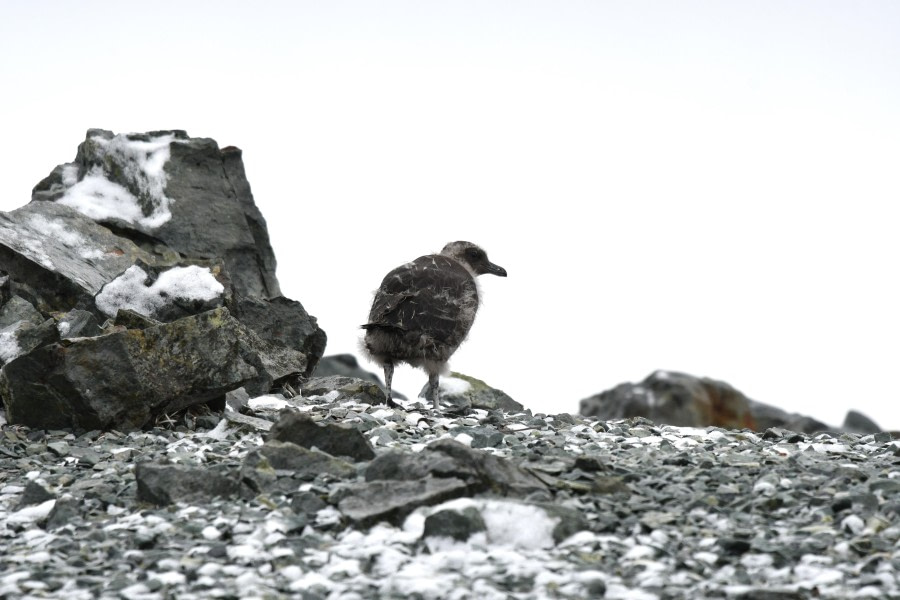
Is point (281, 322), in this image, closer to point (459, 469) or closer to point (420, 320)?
point (420, 320)

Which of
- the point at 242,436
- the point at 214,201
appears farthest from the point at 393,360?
the point at 214,201

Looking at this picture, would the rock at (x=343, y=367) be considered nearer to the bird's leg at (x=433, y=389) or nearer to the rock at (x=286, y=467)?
the bird's leg at (x=433, y=389)

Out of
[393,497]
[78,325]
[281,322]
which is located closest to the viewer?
[393,497]

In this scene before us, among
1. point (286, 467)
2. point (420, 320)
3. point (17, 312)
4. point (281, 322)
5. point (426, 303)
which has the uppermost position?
point (426, 303)

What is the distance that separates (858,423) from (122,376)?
Result: 835 centimetres

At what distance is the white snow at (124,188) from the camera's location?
589 inches

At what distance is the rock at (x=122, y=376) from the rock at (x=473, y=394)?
129 inches

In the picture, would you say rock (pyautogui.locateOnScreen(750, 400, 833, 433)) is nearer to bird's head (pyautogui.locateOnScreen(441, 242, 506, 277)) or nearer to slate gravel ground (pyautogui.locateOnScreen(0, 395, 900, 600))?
bird's head (pyautogui.locateOnScreen(441, 242, 506, 277))

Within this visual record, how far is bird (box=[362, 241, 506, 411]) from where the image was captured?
39.8 feet

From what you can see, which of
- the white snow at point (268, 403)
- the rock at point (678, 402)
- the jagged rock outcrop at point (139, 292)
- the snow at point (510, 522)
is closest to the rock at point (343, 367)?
the jagged rock outcrop at point (139, 292)

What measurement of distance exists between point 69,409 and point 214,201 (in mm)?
6541

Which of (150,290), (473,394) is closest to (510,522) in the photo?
(473,394)

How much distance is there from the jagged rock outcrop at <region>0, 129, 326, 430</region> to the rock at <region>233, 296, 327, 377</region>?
0.05 feet

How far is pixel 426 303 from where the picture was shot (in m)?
12.3
